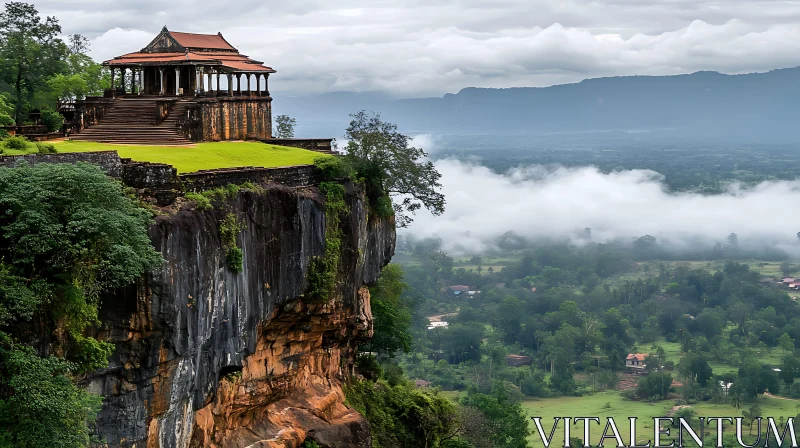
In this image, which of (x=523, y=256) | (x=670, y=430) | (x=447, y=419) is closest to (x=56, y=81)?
(x=447, y=419)

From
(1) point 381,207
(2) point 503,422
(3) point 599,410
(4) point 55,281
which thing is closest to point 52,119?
(1) point 381,207

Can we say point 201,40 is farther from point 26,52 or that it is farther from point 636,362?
point 636,362

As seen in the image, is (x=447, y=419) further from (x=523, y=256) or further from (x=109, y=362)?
(x=523, y=256)

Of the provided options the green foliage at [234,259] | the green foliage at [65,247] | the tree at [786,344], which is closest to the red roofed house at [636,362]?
the tree at [786,344]

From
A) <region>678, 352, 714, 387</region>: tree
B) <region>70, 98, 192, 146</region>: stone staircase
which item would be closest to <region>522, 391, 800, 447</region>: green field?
<region>678, 352, 714, 387</region>: tree

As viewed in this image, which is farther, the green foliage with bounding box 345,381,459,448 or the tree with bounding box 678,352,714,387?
the tree with bounding box 678,352,714,387

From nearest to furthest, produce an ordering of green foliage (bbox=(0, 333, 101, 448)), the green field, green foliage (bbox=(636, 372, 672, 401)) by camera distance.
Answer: green foliage (bbox=(0, 333, 101, 448)) < the green field < green foliage (bbox=(636, 372, 672, 401))

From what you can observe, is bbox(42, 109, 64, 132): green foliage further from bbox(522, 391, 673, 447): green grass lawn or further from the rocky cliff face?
bbox(522, 391, 673, 447): green grass lawn
